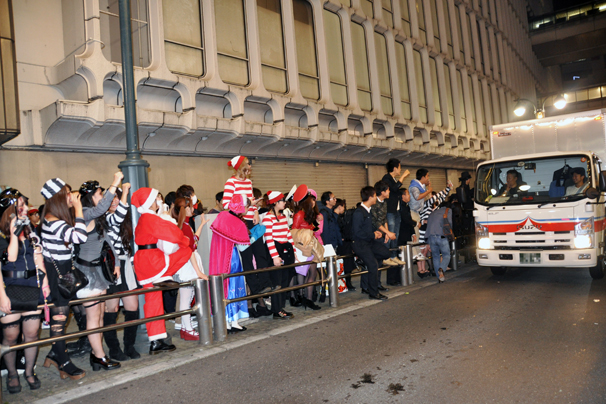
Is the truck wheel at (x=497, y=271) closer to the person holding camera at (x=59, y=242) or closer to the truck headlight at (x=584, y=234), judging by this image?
the truck headlight at (x=584, y=234)

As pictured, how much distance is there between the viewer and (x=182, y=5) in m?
12.7

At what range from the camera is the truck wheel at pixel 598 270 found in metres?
8.85

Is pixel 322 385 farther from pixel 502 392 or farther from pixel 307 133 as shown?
pixel 307 133

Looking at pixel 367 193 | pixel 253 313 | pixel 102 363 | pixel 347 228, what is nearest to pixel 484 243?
pixel 347 228

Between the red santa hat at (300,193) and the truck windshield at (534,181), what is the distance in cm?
395

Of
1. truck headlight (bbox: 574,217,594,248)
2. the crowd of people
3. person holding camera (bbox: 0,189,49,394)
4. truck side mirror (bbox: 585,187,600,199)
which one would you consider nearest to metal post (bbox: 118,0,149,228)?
the crowd of people

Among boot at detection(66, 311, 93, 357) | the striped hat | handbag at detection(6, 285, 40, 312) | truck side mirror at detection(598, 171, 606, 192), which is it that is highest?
the striped hat

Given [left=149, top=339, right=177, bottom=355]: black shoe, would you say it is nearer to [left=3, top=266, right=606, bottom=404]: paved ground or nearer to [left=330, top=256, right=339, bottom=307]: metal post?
[left=3, top=266, right=606, bottom=404]: paved ground

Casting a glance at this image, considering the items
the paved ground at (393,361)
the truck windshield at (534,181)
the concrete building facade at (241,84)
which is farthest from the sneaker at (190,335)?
the truck windshield at (534,181)

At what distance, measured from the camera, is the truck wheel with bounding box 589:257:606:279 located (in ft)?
29.0

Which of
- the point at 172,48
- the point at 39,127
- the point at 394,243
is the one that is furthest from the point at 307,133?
the point at 39,127

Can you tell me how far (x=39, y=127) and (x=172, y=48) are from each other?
3.90 m

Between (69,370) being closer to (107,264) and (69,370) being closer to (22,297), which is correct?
(22,297)

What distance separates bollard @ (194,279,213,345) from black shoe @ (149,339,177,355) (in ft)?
1.29
